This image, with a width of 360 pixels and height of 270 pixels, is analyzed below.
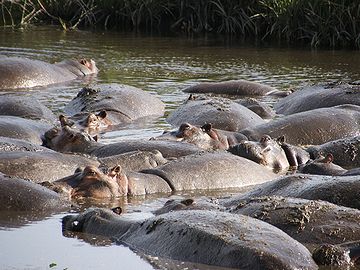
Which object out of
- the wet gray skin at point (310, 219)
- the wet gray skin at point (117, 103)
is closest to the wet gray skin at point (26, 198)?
the wet gray skin at point (310, 219)

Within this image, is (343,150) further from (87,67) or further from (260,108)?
(87,67)

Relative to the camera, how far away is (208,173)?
770cm

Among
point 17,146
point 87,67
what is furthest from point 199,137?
point 87,67

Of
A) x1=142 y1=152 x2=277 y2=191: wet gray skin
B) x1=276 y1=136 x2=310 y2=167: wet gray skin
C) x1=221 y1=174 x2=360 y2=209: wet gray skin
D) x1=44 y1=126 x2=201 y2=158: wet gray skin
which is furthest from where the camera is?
x1=276 y1=136 x2=310 y2=167: wet gray skin

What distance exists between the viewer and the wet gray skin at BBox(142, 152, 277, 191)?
24.8 ft

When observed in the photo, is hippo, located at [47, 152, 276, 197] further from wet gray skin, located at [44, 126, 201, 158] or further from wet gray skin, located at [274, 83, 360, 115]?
wet gray skin, located at [274, 83, 360, 115]

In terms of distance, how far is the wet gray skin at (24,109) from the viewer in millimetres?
10086

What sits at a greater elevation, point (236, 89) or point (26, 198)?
point (26, 198)

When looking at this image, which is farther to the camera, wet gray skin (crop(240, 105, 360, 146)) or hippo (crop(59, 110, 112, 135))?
hippo (crop(59, 110, 112, 135))

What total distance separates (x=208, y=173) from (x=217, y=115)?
8.56 ft

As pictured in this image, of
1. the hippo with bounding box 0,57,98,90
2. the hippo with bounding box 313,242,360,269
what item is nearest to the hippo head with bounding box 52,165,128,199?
the hippo with bounding box 313,242,360,269

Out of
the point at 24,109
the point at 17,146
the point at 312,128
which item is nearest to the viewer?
the point at 17,146

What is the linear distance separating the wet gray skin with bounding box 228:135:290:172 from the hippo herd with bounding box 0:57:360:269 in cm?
1

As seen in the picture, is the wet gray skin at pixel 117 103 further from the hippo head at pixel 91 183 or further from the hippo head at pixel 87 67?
the hippo head at pixel 91 183
